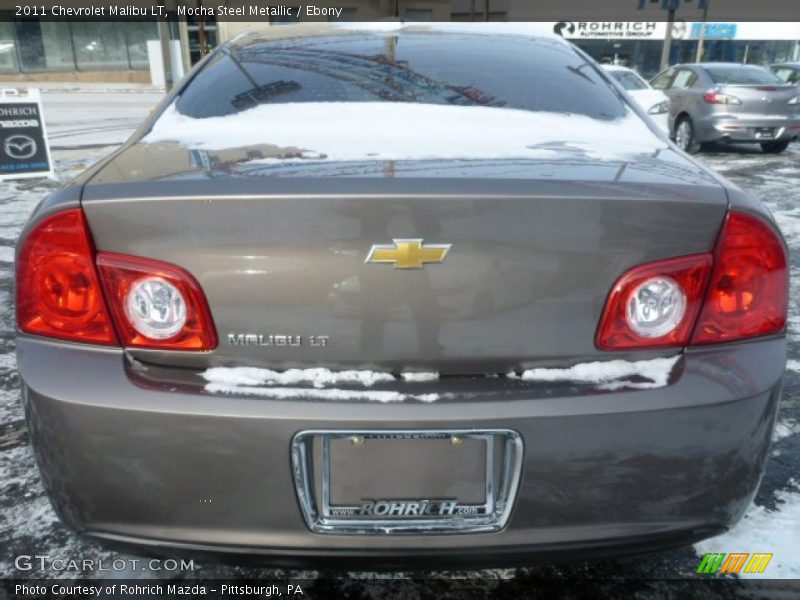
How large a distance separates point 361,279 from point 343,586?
3.15ft

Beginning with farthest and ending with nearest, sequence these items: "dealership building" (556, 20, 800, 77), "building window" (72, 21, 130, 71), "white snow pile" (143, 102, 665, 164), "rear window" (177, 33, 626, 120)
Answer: "dealership building" (556, 20, 800, 77) → "building window" (72, 21, 130, 71) → "rear window" (177, 33, 626, 120) → "white snow pile" (143, 102, 665, 164)

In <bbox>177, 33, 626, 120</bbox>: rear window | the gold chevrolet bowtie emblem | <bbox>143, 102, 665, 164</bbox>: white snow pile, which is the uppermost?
<bbox>177, 33, 626, 120</bbox>: rear window

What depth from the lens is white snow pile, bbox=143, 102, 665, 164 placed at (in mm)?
1477


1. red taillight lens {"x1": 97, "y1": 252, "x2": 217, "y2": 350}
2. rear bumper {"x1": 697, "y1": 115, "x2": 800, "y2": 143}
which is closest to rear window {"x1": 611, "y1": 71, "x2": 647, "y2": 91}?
rear bumper {"x1": 697, "y1": 115, "x2": 800, "y2": 143}

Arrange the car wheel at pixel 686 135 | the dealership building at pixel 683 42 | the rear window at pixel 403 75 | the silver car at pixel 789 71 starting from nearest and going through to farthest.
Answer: the rear window at pixel 403 75
the car wheel at pixel 686 135
the silver car at pixel 789 71
the dealership building at pixel 683 42

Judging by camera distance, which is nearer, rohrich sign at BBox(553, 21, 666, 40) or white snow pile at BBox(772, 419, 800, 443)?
white snow pile at BBox(772, 419, 800, 443)

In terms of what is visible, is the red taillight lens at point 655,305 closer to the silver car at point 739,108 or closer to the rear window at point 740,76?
the silver car at point 739,108

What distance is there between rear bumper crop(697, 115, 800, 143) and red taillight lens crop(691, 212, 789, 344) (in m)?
9.19

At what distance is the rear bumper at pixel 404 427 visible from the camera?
125 cm

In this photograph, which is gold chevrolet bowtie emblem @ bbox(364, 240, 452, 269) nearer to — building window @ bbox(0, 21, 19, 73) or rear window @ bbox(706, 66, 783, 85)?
rear window @ bbox(706, 66, 783, 85)

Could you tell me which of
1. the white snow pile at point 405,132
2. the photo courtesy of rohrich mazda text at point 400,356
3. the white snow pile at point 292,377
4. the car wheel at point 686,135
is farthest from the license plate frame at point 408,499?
the car wheel at point 686,135

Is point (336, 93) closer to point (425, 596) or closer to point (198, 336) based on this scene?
point (198, 336)

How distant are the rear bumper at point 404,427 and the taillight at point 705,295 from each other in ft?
0.18

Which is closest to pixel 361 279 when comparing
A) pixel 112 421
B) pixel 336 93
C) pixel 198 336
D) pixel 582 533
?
pixel 198 336
